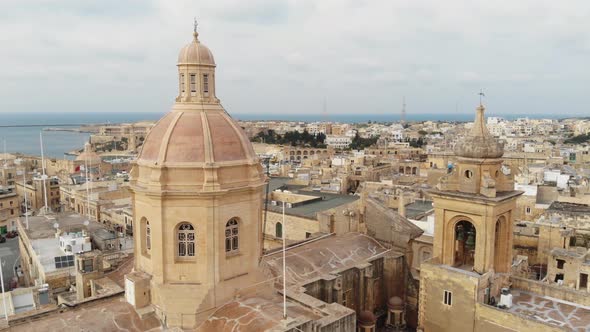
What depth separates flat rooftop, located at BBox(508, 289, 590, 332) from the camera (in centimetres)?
1745

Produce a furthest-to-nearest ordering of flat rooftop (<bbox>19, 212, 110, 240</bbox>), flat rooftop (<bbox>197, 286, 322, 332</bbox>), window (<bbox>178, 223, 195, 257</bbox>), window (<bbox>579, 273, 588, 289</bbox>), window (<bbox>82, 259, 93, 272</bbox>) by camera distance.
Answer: flat rooftop (<bbox>19, 212, 110, 240</bbox>) → window (<bbox>579, 273, 588, 289</bbox>) → window (<bbox>82, 259, 93, 272</bbox>) → window (<bbox>178, 223, 195, 257</bbox>) → flat rooftop (<bbox>197, 286, 322, 332</bbox>)

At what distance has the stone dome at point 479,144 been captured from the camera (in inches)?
786

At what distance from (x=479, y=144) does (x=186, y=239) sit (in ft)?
42.1

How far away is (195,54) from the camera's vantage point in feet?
56.1

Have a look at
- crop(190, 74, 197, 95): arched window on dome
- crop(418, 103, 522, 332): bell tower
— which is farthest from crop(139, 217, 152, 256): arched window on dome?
→ crop(418, 103, 522, 332): bell tower

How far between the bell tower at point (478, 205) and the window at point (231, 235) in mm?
9261

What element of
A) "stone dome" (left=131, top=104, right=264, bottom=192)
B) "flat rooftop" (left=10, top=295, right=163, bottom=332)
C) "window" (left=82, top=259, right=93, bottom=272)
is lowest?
"window" (left=82, top=259, right=93, bottom=272)

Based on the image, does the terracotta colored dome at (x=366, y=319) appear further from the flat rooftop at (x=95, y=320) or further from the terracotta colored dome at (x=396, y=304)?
the flat rooftop at (x=95, y=320)

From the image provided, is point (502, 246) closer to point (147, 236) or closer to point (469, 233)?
point (469, 233)

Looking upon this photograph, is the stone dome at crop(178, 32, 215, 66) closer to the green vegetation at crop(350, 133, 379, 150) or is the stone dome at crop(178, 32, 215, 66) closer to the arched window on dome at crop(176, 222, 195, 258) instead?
the arched window on dome at crop(176, 222, 195, 258)

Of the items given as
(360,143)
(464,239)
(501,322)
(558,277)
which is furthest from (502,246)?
(360,143)

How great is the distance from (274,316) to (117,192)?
127ft

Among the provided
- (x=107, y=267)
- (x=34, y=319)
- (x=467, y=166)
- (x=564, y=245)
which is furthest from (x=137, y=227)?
(x=564, y=245)

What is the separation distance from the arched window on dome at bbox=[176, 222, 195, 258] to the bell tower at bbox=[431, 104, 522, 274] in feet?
35.7
